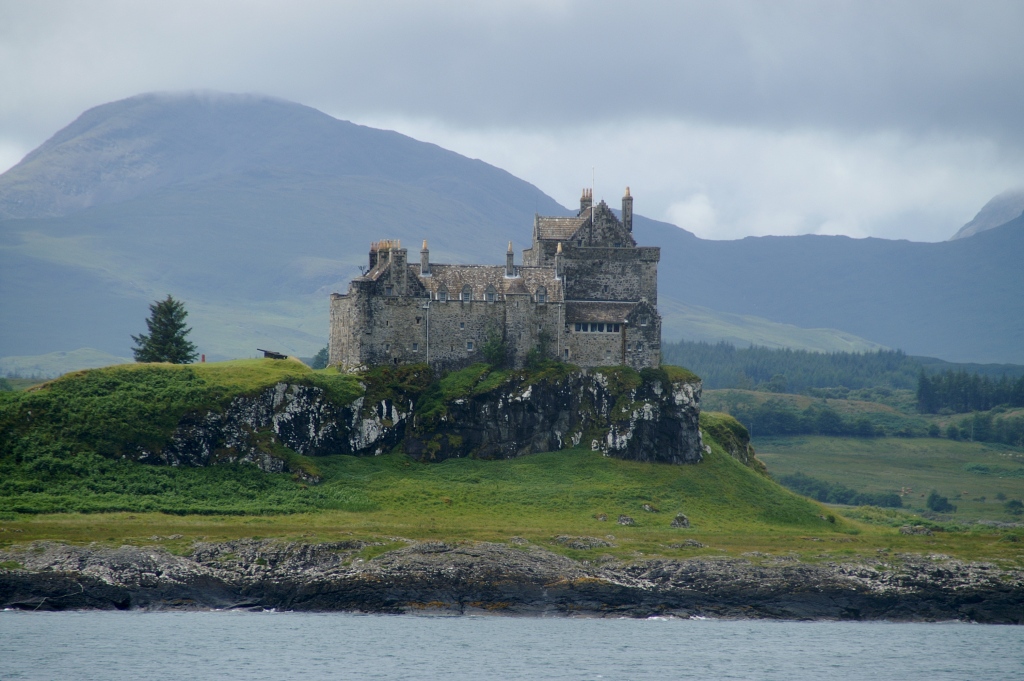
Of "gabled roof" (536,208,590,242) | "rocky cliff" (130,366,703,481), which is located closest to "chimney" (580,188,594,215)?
"gabled roof" (536,208,590,242)

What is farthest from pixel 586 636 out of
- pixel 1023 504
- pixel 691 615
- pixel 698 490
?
pixel 1023 504

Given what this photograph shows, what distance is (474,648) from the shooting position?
7719 centimetres

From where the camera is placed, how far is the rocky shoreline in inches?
3194

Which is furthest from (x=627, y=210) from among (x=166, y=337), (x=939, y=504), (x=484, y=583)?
(x=939, y=504)

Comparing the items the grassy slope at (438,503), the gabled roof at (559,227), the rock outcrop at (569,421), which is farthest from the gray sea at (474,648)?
the gabled roof at (559,227)

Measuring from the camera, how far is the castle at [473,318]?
110 meters

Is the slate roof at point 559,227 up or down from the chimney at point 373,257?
up

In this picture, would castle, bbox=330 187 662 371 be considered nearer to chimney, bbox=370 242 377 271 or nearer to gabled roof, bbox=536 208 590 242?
chimney, bbox=370 242 377 271

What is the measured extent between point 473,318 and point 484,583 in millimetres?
32838

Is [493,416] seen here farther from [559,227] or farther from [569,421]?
[559,227]

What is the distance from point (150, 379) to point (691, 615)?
153 feet

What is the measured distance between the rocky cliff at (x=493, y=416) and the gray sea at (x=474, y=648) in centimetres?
2296

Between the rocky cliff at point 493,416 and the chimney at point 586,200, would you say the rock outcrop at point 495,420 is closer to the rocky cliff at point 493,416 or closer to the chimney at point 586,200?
the rocky cliff at point 493,416

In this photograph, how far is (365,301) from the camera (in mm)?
109875
